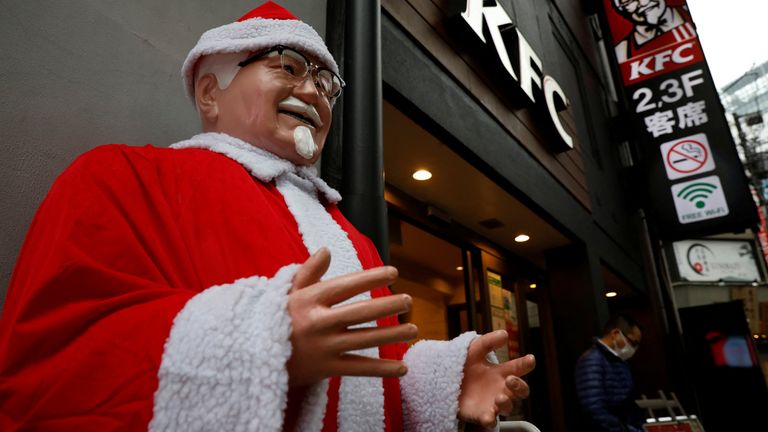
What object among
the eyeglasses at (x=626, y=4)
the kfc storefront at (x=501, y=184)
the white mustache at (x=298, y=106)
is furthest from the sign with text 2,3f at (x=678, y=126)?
the white mustache at (x=298, y=106)

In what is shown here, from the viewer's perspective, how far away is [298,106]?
1326 mm

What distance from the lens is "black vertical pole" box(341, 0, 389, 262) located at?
189cm

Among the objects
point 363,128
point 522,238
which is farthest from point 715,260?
point 363,128

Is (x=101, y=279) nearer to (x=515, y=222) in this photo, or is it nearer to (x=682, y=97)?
(x=515, y=222)

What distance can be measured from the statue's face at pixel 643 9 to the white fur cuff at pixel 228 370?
9.72 meters

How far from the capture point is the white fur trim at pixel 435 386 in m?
1.11

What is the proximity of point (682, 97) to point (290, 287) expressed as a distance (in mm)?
8833

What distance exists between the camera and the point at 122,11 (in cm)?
148

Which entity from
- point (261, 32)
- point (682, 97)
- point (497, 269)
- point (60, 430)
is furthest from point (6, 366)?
point (682, 97)

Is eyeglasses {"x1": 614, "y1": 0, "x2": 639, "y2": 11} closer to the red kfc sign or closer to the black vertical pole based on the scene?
the red kfc sign

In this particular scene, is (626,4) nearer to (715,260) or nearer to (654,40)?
(654,40)

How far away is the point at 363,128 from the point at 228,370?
152cm

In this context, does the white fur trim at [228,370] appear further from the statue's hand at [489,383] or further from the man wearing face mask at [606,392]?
the man wearing face mask at [606,392]

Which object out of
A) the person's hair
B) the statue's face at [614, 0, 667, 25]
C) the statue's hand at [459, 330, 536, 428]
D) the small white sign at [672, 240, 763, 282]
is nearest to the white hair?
the statue's hand at [459, 330, 536, 428]
